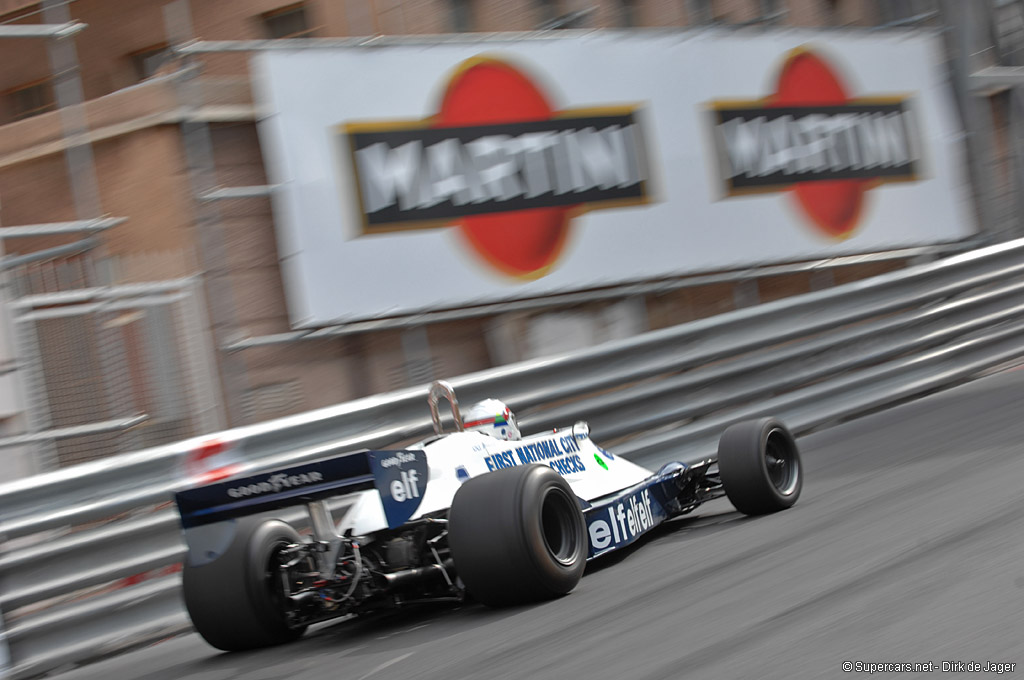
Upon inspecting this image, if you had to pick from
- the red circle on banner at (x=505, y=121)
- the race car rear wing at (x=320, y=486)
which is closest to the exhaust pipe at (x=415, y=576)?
the race car rear wing at (x=320, y=486)

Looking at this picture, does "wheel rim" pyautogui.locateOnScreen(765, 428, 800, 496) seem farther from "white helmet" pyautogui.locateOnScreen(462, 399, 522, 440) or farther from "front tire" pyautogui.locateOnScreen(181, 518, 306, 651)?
"front tire" pyautogui.locateOnScreen(181, 518, 306, 651)

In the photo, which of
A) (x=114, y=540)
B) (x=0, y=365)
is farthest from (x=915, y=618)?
(x=0, y=365)

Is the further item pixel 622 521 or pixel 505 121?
pixel 505 121

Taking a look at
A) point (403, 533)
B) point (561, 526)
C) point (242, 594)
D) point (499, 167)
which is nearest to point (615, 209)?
point (499, 167)

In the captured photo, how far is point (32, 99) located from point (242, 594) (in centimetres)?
727

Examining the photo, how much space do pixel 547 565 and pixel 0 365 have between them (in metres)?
4.09

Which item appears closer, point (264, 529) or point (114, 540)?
point (264, 529)

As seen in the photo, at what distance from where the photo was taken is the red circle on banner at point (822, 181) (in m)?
12.2

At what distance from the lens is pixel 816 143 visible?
12.4 m

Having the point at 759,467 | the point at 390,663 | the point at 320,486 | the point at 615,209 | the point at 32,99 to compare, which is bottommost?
the point at 390,663

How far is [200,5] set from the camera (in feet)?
35.1

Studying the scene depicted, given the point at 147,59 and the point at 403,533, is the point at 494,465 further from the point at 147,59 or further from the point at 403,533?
the point at 147,59

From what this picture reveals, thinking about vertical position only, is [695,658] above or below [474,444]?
below

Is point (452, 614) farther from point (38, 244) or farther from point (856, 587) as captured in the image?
point (38, 244)
